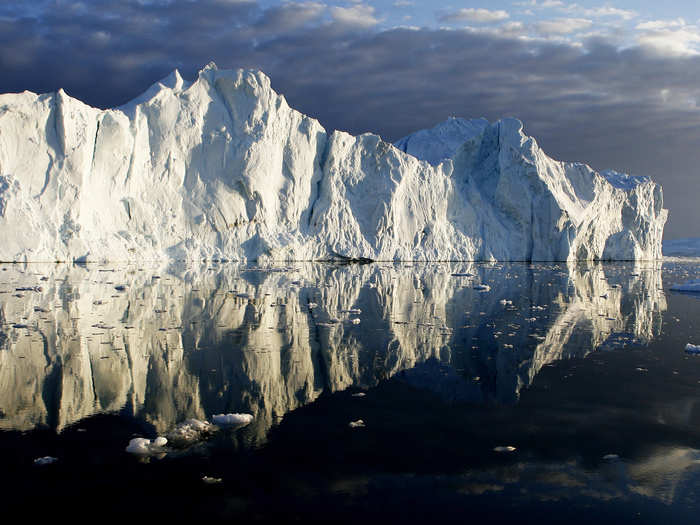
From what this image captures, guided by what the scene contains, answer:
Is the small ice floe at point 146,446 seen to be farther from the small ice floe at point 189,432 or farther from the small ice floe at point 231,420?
the small ice floe at point 231,420

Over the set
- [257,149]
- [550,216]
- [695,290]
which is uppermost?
[257,149]

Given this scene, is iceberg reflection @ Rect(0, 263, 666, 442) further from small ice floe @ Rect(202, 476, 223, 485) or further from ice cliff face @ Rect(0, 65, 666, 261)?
ice cliff face @ Rect(0, 65, 666, 261)

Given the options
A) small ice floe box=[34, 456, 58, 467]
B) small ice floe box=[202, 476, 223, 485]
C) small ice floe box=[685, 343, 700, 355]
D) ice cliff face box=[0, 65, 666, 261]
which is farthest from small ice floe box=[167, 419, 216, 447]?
ice cliff face box=[0, 65, 666, 261]

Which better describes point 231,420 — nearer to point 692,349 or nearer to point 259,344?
point 259,344

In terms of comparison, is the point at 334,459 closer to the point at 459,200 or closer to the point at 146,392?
the point at 146,392

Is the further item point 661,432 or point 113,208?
point 113,208

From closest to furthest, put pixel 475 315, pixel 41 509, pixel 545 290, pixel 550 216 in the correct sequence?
pixel 41 509 < pixel 475 315 < pixel 545 290 < pixel 550 216

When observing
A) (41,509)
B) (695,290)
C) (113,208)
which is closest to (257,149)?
(113,208)

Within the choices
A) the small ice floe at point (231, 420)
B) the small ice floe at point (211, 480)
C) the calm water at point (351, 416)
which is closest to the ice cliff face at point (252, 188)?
the calm water at point (351, 416)
